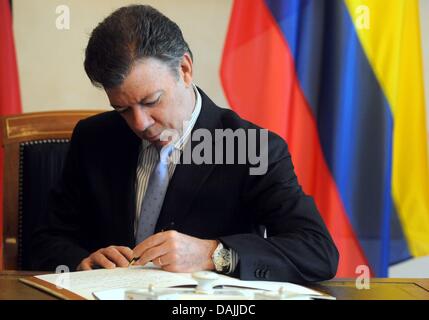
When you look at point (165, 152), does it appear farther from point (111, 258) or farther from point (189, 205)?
point (111, 258)

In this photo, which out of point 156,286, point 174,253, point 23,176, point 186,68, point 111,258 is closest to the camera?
point 156,286

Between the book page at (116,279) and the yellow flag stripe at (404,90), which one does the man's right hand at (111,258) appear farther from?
the yellow flag stripe at (404,90)

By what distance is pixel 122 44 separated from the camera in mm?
2066

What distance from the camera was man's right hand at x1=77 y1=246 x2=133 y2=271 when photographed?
1908 millimetres

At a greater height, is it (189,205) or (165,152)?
(165,152)

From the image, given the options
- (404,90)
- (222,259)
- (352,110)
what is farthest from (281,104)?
(222,259)

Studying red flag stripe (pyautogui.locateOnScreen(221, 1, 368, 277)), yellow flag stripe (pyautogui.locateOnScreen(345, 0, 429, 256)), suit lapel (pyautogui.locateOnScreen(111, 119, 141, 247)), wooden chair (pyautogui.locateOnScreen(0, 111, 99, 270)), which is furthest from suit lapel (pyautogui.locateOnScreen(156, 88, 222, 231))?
yellow flag stripe (pyautogui.locateOnScreen(345, 0, 429, 256))

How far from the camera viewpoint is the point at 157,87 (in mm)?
2117

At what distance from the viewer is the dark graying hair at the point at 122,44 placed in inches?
81.2

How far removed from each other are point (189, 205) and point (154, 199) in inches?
4.7

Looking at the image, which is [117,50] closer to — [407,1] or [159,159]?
[159,159]

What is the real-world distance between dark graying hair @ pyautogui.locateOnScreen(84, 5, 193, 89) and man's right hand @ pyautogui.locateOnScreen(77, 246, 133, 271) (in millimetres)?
480

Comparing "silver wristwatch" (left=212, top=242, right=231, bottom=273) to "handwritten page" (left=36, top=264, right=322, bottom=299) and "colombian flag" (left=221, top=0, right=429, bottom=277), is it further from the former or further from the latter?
"colombian flag" (left=221, top=0, right=429, bottom=277)

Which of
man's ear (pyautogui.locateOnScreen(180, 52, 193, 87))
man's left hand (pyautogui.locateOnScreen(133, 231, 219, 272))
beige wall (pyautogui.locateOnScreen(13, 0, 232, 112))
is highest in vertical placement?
beige wall (pyautogui.locateOnScreen(13, 0, 232, 112))
